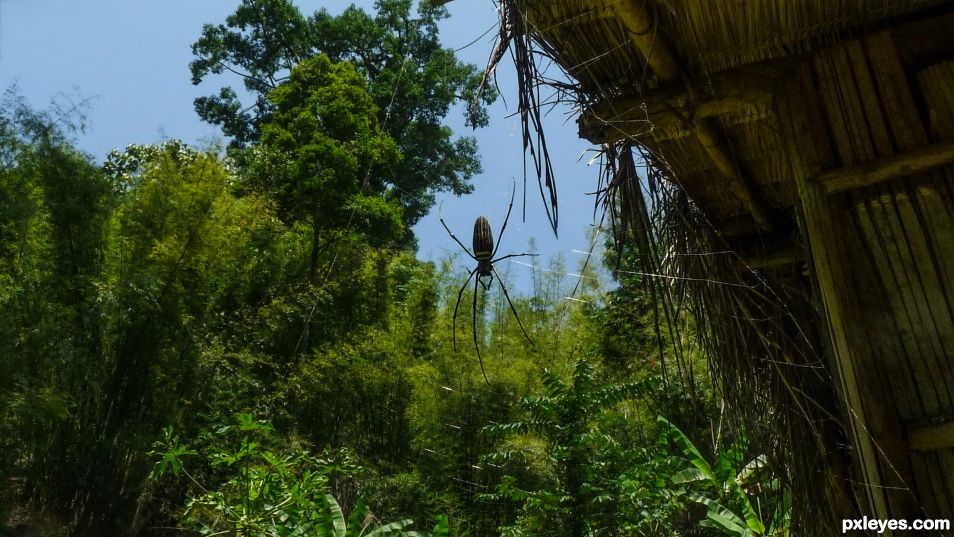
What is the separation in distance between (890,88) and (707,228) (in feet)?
2.85

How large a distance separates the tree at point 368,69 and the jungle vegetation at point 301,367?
9.9 inches

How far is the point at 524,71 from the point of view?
1563 mm

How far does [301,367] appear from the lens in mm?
7289

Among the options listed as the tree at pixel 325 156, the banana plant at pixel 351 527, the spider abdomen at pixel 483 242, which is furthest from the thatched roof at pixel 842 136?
the tree at pixel 325 156

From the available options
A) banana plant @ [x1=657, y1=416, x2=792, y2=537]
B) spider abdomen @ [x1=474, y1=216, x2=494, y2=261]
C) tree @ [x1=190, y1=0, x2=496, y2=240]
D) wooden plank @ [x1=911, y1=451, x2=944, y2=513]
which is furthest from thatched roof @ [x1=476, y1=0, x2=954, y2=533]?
tree @ [x1=190, y1=0, x2=496, y2=240]

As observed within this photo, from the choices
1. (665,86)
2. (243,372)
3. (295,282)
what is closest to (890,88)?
(665,86)

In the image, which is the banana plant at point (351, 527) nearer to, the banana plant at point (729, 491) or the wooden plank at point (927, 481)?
the banana plant at point (729, 491)

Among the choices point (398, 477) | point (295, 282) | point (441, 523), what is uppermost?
point (295, 282)

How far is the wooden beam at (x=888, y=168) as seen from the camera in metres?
1.50

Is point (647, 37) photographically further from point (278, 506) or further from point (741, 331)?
point (278, 506)

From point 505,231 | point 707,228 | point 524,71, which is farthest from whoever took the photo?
point 707,228

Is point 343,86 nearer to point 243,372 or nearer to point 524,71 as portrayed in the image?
point 243,372

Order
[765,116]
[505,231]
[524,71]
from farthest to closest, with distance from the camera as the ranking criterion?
1. [505,231]
2. [765,116]
3. [524,71]

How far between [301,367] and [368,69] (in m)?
4.99
